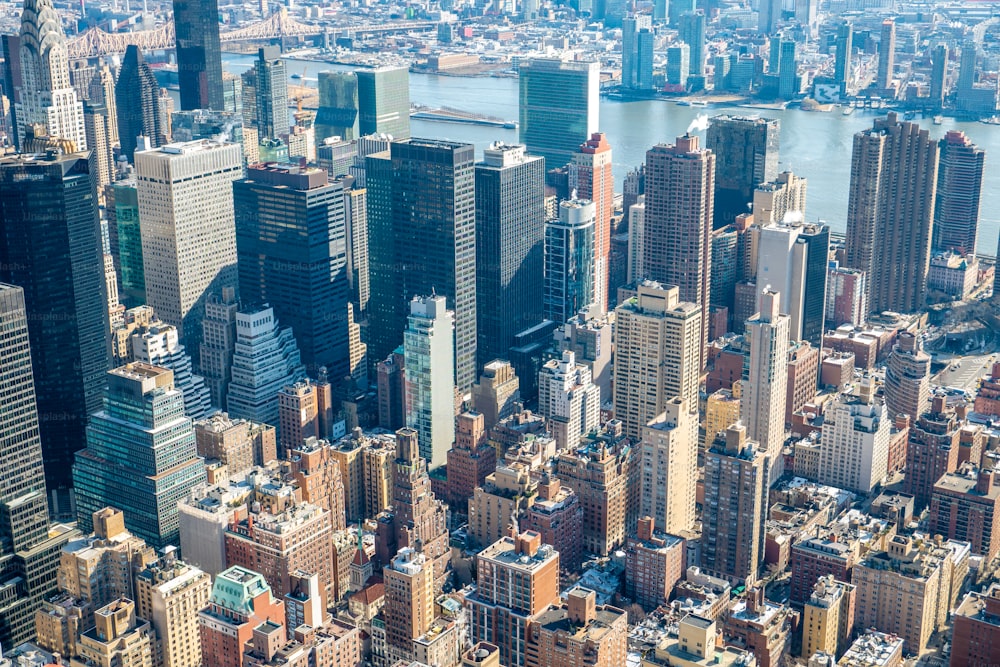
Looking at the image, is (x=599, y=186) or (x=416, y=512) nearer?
(x=416, y=512)

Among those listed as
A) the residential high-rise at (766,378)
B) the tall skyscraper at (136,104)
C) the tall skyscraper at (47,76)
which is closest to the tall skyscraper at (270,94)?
the tall skyscraper at (136,104)

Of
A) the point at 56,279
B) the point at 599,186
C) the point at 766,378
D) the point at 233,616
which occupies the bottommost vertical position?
the point at 233,616

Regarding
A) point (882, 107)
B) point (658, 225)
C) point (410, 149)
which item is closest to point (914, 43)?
point (882, 107)

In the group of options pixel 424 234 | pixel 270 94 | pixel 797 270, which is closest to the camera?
pixel 424 234

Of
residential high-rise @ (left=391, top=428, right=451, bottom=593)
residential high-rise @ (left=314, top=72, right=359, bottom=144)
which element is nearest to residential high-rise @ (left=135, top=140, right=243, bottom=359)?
residential high-rise @ (left=391, top=428, right=451, bottom=593)

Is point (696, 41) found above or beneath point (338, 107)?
above

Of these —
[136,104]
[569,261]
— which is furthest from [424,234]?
[136,104]

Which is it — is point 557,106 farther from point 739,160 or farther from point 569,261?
point 569,261
